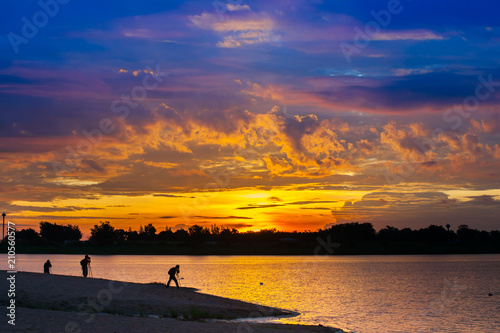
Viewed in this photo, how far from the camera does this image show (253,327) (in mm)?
33344

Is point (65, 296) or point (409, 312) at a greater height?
point (65, 296)

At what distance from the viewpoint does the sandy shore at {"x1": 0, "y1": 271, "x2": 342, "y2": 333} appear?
2750 cm

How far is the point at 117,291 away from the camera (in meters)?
43.8

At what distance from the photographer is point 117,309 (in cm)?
3622

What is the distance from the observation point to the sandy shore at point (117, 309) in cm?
2750

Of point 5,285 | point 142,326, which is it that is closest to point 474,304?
point 142,326

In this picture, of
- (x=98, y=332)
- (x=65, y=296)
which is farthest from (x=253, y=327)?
(x=65, y=296)

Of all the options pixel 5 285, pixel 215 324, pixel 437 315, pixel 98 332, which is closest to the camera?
pixel 98 332

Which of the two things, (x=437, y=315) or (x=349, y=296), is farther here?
(x=349, y=296)

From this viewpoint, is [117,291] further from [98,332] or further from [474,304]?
[474,304]

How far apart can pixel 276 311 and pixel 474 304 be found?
27519 mm

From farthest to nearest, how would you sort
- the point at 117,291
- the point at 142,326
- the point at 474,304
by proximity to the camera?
the point at 474,304
the point at 117,291
the point at 142,326

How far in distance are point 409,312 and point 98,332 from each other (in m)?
36.7

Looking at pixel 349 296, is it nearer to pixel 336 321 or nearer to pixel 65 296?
pixel 336 321
